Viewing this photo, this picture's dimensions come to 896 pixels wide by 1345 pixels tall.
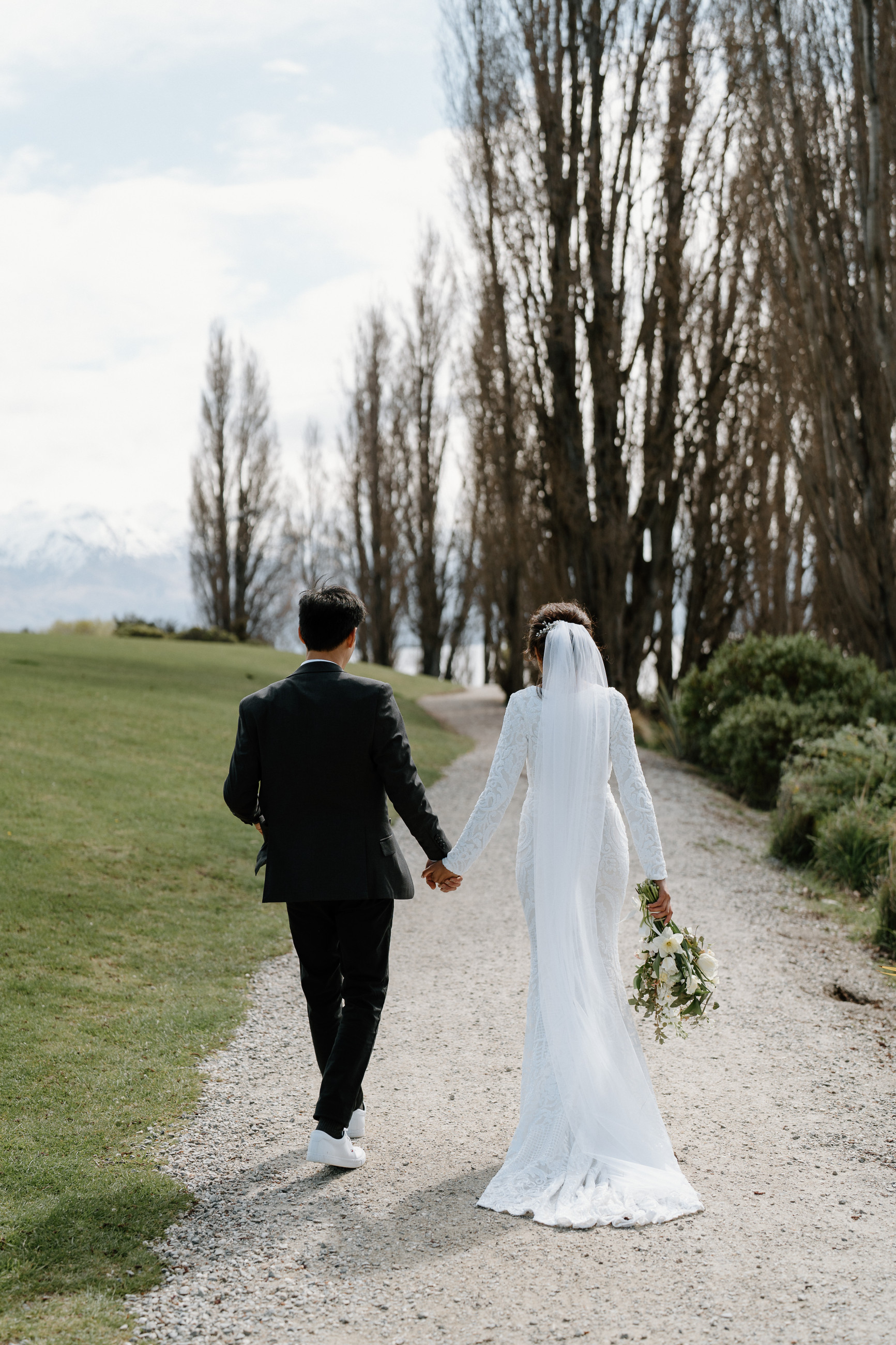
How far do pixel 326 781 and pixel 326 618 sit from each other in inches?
22.8

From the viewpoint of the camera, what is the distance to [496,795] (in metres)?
3.75

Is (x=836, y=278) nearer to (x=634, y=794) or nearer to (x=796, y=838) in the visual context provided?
(x=796, y=838)

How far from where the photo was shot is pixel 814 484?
13055 mm

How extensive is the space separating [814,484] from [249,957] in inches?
390

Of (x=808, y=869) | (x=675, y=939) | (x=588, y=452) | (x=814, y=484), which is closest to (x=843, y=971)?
(x=808, y=869)

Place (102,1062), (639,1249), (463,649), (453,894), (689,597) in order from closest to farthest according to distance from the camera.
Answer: (639,1249), (102,1062), (453,894), (689,597), (463,649)

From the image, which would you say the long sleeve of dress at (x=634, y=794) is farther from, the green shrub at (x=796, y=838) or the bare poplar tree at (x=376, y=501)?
the bare poplar tree at (x=376, y=501)

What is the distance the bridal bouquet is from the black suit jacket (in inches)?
35.3

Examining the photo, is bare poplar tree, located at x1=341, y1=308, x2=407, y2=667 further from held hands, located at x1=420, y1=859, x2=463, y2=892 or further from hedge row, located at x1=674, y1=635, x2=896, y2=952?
held hands, located at x1=420, y1=859, x2=463, y2=892

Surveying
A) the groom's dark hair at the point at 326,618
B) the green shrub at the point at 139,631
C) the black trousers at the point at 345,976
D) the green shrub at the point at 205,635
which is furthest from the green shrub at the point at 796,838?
the green shrub at the point at 205,635

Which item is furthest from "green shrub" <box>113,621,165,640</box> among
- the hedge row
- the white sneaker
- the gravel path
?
the white sneaker

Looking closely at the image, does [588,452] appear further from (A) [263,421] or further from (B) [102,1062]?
(A) [263,421]

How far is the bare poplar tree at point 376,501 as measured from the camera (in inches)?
1230

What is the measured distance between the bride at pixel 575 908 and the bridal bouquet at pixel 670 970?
7 cm
